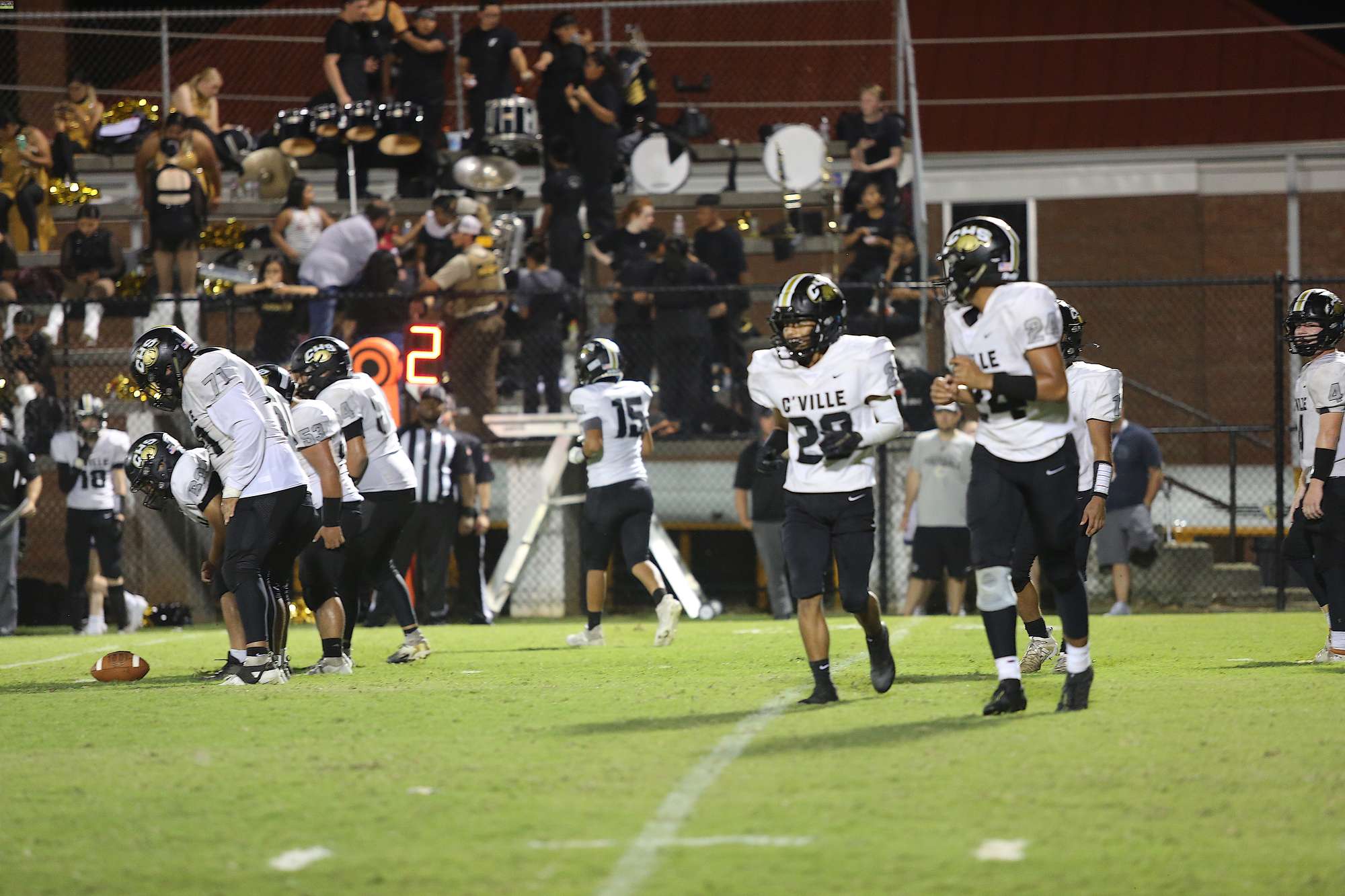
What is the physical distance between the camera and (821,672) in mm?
7348

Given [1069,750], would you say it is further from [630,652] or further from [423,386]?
[423,386]

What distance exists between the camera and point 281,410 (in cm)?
898

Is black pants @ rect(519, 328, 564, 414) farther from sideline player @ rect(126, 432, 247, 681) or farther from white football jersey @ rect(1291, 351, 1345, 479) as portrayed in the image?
white football jersey @ rect(1291, 351, 1345, 479)

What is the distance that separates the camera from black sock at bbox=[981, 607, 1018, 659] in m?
6.80

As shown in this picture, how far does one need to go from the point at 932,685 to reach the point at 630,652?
3.20 m

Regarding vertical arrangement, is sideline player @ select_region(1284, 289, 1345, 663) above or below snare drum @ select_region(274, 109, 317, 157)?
below

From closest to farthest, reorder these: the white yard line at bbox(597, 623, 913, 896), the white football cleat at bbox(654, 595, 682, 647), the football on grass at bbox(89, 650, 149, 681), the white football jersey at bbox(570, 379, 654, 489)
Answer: the white yard line at bbox(597, 623, 913, 896) < the football on grass at bbox(89, 650, 149, 681) < the white football cleat at bbox(654, 595, 682, 647) < the white football jersey at bbox(570, 379, 654, 489)

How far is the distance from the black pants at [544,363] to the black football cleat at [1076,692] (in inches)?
384

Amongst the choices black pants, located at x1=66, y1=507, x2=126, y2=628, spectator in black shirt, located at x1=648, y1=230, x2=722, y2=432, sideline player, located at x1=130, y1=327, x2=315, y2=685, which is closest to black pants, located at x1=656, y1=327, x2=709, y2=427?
spectator in black shirt, located at x1=648, y1=230, x2=722, y2=432

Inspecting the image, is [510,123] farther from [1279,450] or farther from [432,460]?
[1279,450]

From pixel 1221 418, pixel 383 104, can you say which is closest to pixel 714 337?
pixel 383 104

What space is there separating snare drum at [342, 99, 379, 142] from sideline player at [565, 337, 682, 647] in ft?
23.4

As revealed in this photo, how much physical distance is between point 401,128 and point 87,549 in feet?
19.1

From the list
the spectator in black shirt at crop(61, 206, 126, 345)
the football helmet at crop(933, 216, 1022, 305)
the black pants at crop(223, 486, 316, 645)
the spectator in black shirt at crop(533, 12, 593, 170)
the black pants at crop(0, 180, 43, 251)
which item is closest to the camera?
the football helmet at crop(933, 216, 1022, 305)
